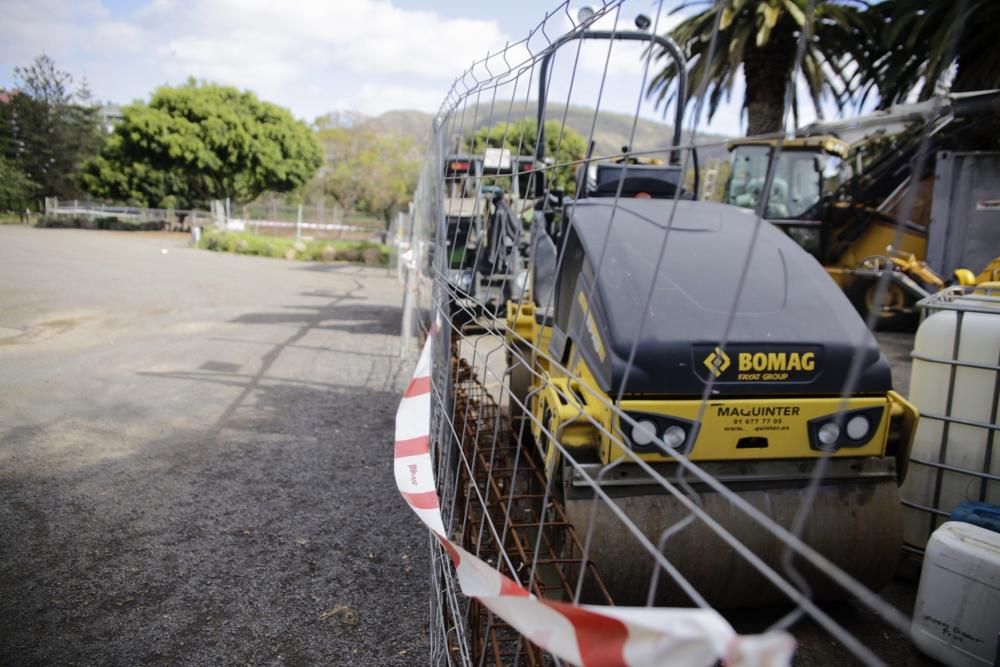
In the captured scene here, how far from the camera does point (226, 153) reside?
3784cm

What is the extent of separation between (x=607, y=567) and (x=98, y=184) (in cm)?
4203

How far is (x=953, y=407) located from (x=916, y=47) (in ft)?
6.04

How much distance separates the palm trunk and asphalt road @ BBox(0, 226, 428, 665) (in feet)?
24.8

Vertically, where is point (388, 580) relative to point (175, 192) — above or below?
below

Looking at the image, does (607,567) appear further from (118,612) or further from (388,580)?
(118,612)

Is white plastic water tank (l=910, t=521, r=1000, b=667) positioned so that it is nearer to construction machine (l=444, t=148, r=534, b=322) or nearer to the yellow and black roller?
the yellow and black roller

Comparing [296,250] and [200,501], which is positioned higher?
[296,250]

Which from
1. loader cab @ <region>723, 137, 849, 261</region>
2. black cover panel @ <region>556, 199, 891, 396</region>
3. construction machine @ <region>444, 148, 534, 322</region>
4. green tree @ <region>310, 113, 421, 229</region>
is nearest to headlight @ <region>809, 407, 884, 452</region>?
black cover panel @ <region>556, 199, 891, 396</region>

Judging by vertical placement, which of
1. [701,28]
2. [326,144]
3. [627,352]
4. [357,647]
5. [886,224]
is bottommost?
[357,647]

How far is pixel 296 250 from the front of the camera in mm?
26109

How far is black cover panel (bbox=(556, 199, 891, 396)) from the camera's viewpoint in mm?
2713

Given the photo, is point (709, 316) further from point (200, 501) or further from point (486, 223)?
point (200, 501)

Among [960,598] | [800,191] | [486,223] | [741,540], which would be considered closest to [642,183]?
[486,223]

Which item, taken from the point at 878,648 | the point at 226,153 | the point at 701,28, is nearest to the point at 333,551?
the point at 878,648
